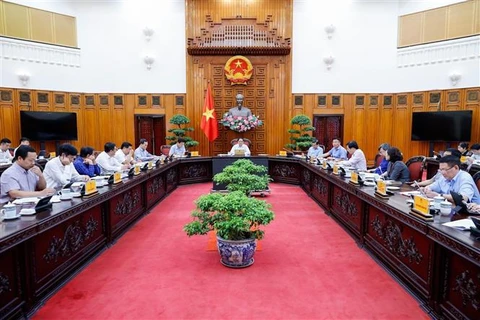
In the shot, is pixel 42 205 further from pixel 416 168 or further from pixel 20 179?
pixel 416 168

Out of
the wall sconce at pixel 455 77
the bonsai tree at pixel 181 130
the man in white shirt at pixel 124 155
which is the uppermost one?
the wall sconce at pixel 455 77

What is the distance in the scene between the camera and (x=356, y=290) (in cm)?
264

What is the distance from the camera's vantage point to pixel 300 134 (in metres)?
9.14

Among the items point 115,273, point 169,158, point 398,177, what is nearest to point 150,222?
point 115,273

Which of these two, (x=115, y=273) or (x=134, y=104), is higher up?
(x=134, y=104)

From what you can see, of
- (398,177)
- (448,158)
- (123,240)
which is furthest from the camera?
(398,177)

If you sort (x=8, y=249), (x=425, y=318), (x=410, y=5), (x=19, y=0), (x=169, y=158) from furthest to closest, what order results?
(x=410, y=5) < (x=19, y=0) < (x=169, y=158) < (x=425, y=318) < (x=8, y=249)

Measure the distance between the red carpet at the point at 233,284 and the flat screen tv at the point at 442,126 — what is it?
6.04 m

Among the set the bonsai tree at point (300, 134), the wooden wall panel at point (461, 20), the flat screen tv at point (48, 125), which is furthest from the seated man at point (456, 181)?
the flat screen tv at point (48, 125)

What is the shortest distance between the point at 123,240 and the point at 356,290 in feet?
8.62

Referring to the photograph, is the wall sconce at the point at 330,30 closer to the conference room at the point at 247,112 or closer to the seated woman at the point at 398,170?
the conference room at the point at 247,112

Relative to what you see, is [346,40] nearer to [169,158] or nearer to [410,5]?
[410,5]

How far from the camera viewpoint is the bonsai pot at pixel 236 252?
2988 millimetres

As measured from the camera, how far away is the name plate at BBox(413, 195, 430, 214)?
235cm
